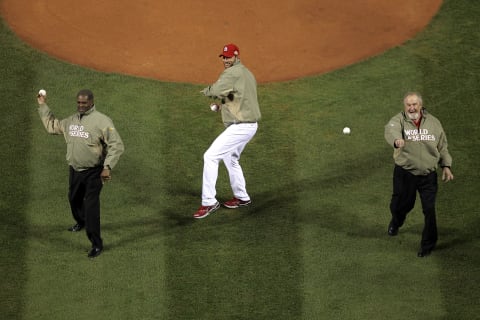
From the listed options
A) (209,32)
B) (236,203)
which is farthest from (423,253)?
(209,32)

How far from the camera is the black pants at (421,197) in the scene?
13.0 metres

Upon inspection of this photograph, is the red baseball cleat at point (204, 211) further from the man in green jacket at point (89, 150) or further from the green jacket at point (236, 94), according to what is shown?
the man in green jacket at point (89, 150)

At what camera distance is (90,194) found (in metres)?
13.0

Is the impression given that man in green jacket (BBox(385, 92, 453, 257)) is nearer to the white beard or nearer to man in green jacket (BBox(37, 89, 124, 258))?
the white beard

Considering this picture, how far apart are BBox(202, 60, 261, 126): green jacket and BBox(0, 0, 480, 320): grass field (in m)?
1.08

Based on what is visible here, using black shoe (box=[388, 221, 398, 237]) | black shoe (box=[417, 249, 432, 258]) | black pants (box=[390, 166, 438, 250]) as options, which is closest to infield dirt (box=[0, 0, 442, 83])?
black shoe (box=[388, 221, 398, 237])

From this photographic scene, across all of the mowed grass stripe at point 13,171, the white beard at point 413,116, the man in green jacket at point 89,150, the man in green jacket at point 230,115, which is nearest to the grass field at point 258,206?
the mowed grass stripe at point 13,171

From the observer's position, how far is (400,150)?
1302 cm

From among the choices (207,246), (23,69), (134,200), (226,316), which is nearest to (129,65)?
(23,69)

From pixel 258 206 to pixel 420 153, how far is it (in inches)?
88.8

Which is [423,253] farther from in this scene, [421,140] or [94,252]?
[94,252]

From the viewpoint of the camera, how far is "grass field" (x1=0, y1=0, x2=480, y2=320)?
1262cm

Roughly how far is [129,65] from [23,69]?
1.47 metres

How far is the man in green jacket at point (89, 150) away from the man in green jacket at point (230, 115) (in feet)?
4.55
